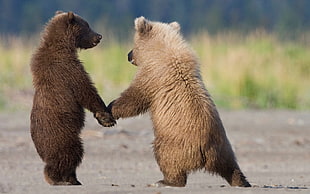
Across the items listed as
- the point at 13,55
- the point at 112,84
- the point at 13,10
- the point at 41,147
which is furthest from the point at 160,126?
the point at 13,10

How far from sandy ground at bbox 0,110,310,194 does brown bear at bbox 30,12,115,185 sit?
271 mm

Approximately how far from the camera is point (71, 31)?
31.0ft

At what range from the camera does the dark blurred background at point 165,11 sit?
73312mm

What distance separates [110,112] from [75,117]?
0.32 meters

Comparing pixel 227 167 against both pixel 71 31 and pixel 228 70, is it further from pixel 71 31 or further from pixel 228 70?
pixel 228 70

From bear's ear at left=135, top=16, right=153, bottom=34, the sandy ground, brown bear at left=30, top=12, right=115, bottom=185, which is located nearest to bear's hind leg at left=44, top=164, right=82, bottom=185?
brown bear at left=30, top=12, right=115, bottom=185

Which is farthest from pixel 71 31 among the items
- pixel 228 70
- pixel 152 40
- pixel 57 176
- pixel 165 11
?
pixel 165 11

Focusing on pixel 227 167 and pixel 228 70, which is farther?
pixel 228 70

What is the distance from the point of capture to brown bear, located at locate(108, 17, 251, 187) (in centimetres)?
860

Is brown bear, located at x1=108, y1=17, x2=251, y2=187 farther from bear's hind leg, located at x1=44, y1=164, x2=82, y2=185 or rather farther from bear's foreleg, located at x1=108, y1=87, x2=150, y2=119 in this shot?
bear's hind leg, located at x1=44, y1=164, x2=82, y2=185

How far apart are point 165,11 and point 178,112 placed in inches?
3382

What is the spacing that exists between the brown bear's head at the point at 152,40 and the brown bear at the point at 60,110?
1.73 ft

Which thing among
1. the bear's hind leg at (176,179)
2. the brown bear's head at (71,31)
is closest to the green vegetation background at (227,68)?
the brown bear's head at (71,31)

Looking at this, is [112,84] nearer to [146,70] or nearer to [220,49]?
[220,49]
